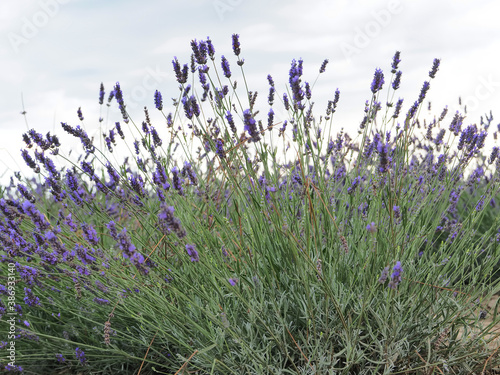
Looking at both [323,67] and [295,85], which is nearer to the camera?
[295,85]

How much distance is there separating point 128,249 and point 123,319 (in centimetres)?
94

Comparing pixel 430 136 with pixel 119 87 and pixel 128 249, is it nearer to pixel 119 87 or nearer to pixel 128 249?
pixel 119 87

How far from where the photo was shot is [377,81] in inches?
95.0

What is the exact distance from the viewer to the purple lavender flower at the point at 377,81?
7.91 feet

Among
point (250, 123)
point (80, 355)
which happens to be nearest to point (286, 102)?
point (250, 123)

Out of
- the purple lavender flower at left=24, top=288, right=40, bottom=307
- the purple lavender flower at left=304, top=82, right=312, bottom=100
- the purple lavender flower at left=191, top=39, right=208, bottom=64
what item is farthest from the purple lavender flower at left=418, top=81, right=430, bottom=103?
the purple lavender flower at left=24, top=288, right=40, bottom=307

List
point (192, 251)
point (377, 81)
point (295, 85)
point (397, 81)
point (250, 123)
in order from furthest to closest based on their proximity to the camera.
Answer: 1. point (397, 81)
2. point (377, 81)
3. point (295, 85)
4. point (250, 123)
5. point (192, 251)

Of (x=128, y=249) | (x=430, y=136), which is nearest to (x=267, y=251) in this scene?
(x=128, y=249)

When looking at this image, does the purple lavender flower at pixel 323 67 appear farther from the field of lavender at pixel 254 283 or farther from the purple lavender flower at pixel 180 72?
the purple lavender flower at pixel 180 72

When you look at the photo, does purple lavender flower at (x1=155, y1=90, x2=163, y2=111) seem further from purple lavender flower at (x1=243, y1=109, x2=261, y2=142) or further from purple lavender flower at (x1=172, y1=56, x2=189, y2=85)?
purple lavender flower at (x1=243, y1=109, x2=261, y2=142)

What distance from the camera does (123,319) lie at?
2307mm

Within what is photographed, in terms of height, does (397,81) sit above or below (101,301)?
above

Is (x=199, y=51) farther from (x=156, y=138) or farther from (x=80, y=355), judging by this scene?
(x=80, y=355)

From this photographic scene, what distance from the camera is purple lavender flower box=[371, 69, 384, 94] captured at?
7.91 feet
